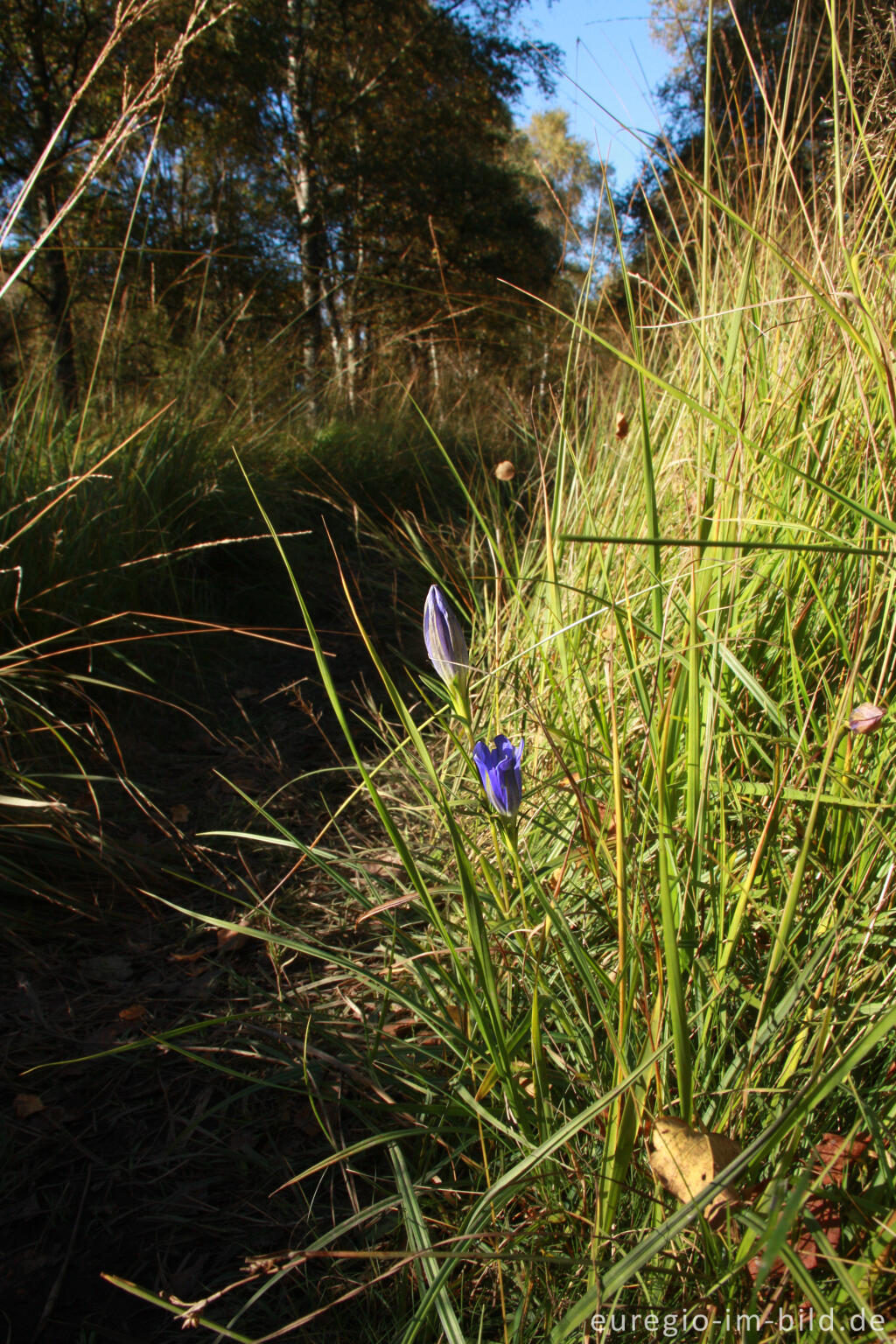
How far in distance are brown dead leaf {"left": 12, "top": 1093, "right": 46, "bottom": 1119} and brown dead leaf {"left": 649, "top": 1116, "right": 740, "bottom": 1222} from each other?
880 mm

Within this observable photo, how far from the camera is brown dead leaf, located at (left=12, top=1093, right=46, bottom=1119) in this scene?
101cm

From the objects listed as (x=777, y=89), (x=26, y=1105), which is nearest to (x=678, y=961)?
(x=26, y=1105)

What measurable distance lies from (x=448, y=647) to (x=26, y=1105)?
91 centimetres

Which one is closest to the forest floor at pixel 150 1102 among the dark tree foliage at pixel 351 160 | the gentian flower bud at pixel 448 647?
the gentian flower bud at pixel 448 647

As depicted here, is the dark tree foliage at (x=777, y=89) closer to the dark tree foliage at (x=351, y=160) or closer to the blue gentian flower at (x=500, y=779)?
the blue gentian flower at (x=500, y=779)

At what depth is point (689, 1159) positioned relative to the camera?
600 mm

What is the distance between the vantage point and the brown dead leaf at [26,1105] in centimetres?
101

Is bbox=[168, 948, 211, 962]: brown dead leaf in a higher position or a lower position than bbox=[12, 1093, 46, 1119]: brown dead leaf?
higher

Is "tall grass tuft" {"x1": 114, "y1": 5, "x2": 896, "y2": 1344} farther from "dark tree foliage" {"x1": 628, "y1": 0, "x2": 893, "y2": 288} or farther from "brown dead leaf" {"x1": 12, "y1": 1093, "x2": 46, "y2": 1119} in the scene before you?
"brown dead leaf" {"x1": 12, "y1": 1093, "x2": 46, "y2": 1119}

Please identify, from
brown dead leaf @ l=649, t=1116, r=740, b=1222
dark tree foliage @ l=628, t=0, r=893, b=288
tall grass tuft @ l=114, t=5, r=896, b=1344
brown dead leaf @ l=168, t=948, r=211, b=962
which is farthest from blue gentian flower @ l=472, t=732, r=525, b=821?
brown dead leaf @ l=168, t=948, r=211, b=962

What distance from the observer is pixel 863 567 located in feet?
3.38

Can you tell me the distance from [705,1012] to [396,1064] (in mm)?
456

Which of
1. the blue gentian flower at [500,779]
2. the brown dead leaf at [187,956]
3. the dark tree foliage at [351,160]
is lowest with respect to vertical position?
the brown dead leaf at [187,956]

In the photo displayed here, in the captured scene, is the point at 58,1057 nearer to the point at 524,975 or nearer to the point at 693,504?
the point at 524,975
